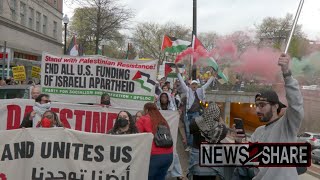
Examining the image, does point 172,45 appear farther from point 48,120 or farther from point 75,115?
point 48,120

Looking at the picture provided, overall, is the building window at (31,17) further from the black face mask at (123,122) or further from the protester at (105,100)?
the black face mask at (123,122)

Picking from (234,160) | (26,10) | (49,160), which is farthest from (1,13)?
(234,160)

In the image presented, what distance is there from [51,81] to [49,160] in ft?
15.2

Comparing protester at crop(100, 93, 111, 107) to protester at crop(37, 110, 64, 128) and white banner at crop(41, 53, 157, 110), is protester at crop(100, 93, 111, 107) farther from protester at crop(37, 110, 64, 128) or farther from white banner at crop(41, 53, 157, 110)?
protester at crop(37, 110, 64, 128)

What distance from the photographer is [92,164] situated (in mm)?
5891

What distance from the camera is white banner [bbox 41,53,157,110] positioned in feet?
33.6

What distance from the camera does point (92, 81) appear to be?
33.7ft

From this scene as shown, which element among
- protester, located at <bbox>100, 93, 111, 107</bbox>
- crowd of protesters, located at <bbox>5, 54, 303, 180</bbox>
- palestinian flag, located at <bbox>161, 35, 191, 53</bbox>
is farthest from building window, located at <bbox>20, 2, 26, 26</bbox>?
protester, located at <bbox>100, 93, 111, 107</bbox>

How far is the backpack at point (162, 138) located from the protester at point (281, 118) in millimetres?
2678

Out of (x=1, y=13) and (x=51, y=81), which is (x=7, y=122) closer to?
(x=51, y=81)

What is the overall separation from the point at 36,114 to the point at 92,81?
256cm

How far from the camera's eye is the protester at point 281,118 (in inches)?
133

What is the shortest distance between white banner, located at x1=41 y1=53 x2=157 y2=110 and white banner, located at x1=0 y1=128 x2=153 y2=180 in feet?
Result: 13.9

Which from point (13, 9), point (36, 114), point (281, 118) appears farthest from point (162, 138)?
point (13, 9)
